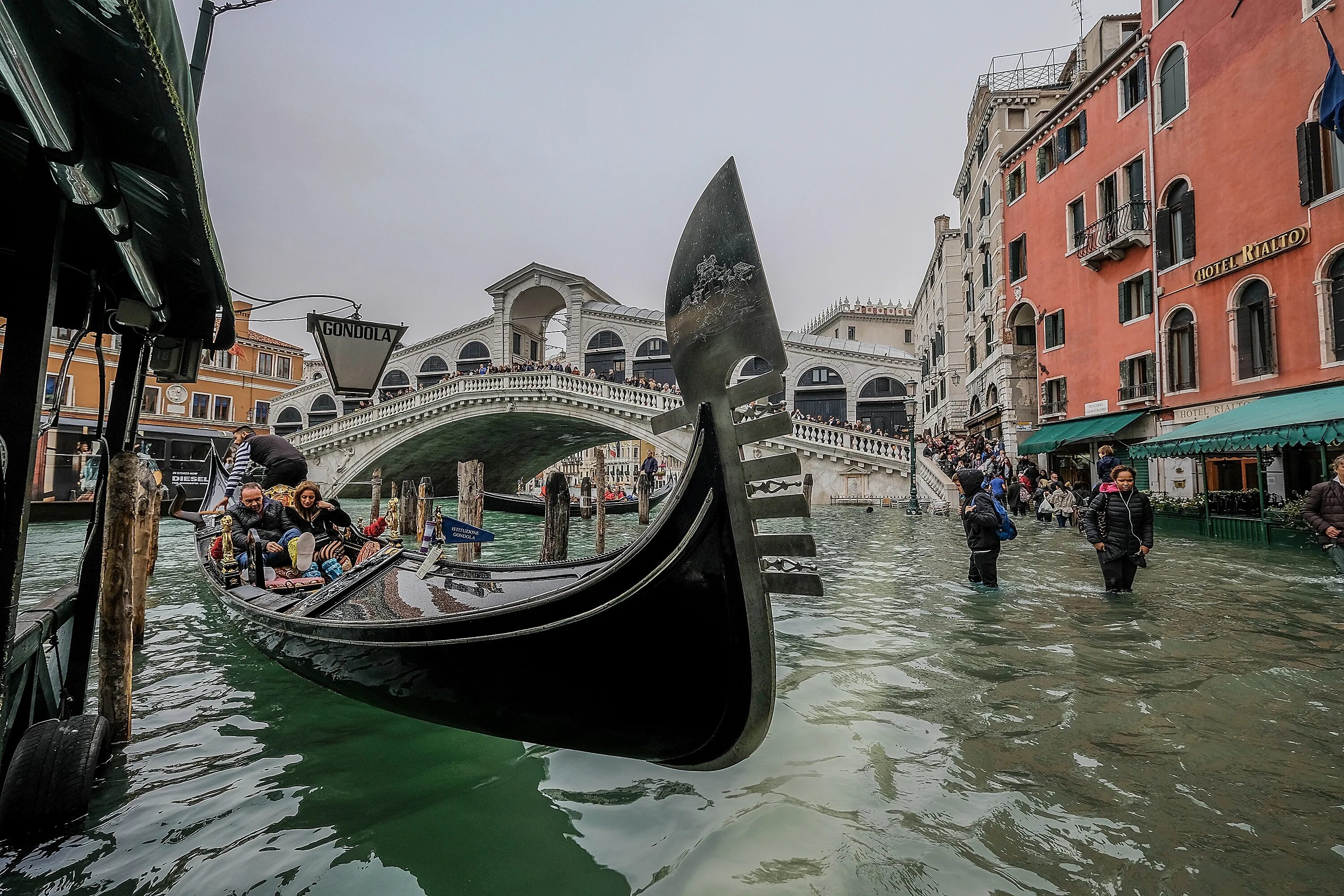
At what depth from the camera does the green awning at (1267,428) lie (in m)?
6.53

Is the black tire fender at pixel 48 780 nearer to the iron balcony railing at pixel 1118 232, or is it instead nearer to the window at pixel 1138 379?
the window at pixel 1138 379

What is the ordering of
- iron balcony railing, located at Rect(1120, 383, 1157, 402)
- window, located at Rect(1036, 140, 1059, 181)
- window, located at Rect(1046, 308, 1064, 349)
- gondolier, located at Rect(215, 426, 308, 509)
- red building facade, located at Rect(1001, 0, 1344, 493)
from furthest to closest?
window, located at Rect(1036, 140, 1059, 181) < window, located at Rect(1046, 308, 1064, 349) < iron balcony railing, located at Rect(1120, 383, 1157, 402) < red building facade, located at Rect(1001, 0, 1344, 493) < gondolier, located at Rect(215, 426, 308, 509)

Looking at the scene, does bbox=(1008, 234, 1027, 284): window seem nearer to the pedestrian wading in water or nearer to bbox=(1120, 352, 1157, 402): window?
bbox=(1120, 352, 1157, 402): window

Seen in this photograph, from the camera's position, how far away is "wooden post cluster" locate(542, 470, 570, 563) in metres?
7.36

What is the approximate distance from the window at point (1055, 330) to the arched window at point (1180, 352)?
2.50 m

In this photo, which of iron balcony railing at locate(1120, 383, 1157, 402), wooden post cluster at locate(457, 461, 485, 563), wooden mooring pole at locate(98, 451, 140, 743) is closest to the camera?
wooden mooring pole at locate(98, 451, 140, 743)

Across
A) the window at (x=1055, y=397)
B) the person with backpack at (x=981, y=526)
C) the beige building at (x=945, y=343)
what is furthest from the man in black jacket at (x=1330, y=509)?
the beige building at (x=945, y=343)

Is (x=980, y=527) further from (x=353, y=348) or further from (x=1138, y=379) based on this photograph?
(x=1138, y=379)

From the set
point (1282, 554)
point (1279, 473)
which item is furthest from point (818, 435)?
point (1282, 554)

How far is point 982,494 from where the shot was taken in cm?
484

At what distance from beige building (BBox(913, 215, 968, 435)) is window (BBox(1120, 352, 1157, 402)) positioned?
6.23 metres

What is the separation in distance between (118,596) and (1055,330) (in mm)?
14274

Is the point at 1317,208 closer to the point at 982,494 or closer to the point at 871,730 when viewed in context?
the point at 982,494

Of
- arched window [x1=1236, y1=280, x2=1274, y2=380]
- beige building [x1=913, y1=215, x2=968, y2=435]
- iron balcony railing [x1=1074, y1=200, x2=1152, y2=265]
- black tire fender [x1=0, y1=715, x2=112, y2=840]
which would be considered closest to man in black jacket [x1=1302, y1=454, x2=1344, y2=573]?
arched window [x1=1236, y1=280, x2=1274, y2=380]
